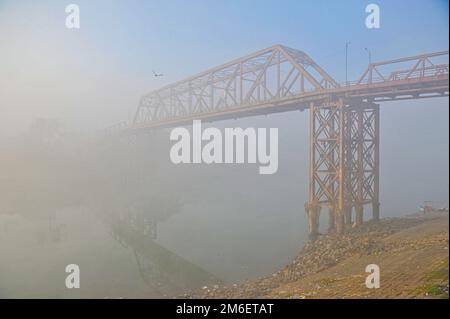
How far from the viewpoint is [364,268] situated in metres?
7.86

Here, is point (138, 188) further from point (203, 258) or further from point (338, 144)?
point (338, 144)

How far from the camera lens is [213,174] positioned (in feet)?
102

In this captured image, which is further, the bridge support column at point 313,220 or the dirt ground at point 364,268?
the bridge support column at point 313,220

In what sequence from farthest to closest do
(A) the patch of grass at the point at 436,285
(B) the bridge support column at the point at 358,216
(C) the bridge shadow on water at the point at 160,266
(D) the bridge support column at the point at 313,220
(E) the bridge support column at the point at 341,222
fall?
(D) the bridge support column at the point at 313,220 < (B) the bridge support column at the point at 358,216 < (E) the bridge support column at the point at 341,222 < (C) the bridge shadow on water at the point at 160,266 < (A) the patch of grass at the point at 436,285

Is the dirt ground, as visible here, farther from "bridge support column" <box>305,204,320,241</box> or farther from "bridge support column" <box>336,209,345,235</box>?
"bridge support column" <box>305,204,320,241</box>

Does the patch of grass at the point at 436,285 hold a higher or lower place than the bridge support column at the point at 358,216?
lower

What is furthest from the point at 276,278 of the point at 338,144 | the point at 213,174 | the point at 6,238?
the point at 213,174

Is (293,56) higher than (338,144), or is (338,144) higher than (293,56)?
(293,56)

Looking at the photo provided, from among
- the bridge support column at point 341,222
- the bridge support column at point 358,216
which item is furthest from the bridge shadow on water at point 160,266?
the bridge support column at point 358,216

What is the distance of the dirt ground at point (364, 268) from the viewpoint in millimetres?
6344

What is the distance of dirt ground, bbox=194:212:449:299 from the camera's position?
250 inches

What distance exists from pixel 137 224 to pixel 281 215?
8.85 meters

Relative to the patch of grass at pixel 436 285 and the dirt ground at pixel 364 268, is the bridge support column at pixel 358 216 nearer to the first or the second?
the dirt ground at pixel 364 268
